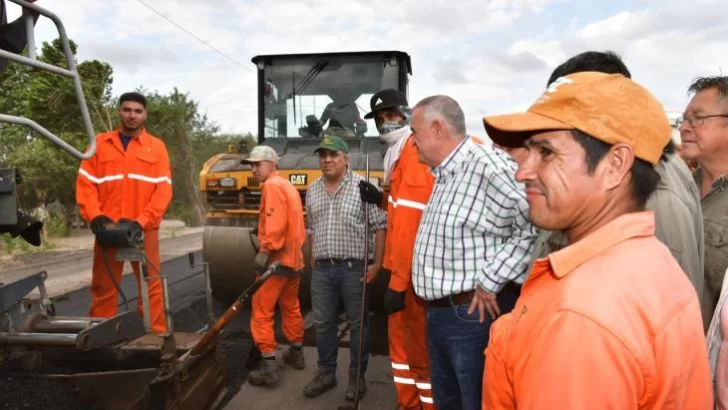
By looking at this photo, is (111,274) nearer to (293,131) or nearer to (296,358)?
(296,358)

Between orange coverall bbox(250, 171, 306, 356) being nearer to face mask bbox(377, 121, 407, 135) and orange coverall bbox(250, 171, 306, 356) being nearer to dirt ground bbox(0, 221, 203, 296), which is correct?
face mask bbox(377, 121, 407, 135)

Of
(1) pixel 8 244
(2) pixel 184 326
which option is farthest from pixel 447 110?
(1) pixel 8 244

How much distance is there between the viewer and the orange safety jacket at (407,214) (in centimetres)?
294

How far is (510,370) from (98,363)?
2975 mm

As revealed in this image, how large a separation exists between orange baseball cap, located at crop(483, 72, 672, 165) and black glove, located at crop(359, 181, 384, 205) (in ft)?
8.54

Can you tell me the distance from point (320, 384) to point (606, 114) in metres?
3.17

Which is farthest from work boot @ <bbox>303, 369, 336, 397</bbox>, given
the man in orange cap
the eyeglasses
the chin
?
the chin

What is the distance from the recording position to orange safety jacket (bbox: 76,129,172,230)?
169 inches

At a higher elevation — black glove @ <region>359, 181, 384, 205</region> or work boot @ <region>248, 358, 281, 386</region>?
black glove @ <region>359, 181, 384, 205</region>

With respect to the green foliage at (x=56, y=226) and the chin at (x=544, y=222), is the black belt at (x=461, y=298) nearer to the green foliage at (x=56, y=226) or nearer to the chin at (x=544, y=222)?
the chin at (x=544, y=222)

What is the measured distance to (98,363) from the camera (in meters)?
3.26

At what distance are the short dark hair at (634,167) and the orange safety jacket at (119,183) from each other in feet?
12.9

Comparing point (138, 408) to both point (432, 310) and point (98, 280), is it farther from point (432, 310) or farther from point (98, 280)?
point (98, 280)

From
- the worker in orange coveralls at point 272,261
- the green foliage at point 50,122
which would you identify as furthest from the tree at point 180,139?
the worker in orange coveralls at point 272,261
